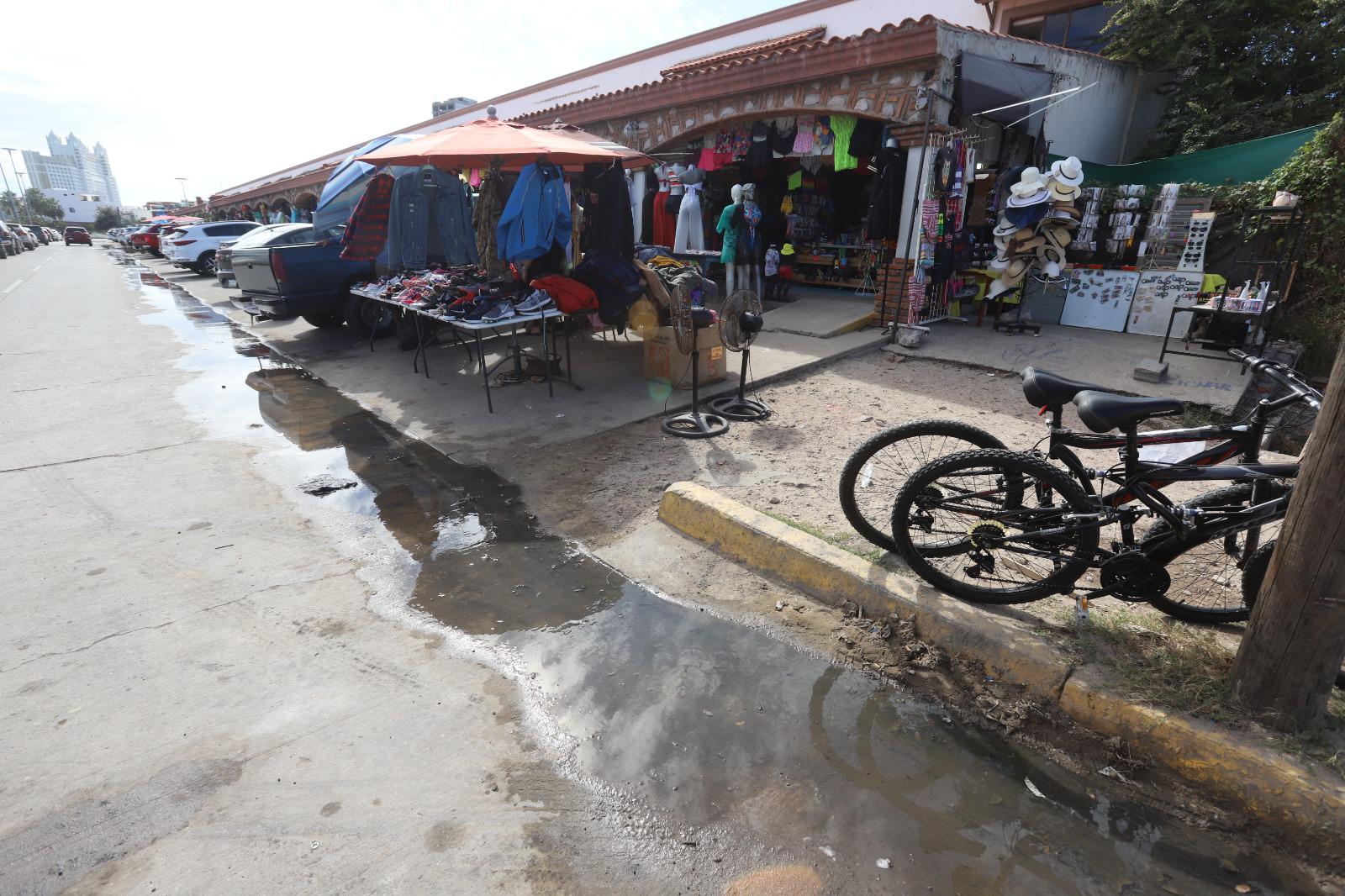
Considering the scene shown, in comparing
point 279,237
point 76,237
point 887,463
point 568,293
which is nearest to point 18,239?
point 76,237

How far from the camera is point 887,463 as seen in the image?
13.4 ft

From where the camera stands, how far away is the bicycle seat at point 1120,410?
263cm

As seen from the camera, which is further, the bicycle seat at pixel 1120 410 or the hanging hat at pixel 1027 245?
the hanging hat at pixel 1027 245

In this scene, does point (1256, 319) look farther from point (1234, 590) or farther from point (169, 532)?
point (169, 532)

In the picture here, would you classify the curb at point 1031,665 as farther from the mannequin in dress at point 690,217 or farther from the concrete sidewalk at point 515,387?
the mannequin in dress at point 690,217

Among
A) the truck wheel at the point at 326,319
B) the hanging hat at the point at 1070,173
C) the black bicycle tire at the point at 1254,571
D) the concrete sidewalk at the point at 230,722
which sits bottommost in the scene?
the concrete sidewalk at the point at 230,722

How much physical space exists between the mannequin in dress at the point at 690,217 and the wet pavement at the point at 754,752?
764 centimetres

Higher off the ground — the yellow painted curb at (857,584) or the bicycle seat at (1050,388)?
the bicycle seat at (1050,388)

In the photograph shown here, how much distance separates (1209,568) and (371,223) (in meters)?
9.78

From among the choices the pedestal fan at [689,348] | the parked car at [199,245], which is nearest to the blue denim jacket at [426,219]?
the pedestal fan at [689,348]

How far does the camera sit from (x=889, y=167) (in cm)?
852

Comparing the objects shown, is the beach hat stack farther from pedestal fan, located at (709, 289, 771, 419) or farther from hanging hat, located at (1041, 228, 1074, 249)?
pedestal fan, located at (709, 289, 771, 419)

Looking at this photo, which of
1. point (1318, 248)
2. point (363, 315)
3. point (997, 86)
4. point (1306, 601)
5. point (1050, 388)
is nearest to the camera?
point (1306, 601)

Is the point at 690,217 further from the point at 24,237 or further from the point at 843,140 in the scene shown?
the point at 24,237
